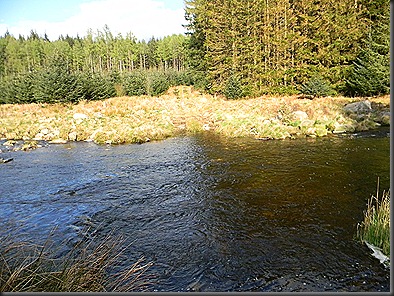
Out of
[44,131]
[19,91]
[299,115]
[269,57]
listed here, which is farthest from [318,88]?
[19,91]

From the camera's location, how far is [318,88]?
73.5 ft

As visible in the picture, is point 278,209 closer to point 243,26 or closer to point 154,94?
point 243,26

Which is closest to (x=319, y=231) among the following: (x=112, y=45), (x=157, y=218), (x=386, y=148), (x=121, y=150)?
(x=157, y=218)

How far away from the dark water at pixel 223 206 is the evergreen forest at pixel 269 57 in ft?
37.1

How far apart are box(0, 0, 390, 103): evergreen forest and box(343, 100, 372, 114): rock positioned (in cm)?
Answer: 297

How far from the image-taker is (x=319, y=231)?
5488 mm

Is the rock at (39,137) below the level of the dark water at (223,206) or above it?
above

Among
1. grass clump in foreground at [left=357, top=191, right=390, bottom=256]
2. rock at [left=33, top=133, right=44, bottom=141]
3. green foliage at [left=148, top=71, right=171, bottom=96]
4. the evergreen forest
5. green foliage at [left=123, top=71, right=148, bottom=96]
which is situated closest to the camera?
grass clump in foreground at [left=357, top=191, right=390, bottom=256]

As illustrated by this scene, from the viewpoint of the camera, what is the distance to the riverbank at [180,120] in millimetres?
15477

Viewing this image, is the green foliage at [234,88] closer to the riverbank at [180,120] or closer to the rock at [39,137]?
the riverbank at [180,120]

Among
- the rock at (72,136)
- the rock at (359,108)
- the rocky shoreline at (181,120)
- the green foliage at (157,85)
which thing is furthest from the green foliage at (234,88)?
the rock at (72,136)

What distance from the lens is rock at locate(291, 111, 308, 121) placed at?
16645 millimetres

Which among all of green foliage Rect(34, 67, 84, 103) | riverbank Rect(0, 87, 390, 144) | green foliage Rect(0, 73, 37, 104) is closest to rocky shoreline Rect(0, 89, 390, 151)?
riverbank Rect(0, 87, 390, 144)

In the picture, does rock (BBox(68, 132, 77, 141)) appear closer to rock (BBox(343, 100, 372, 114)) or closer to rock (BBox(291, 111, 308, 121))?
rock (BBox(291, 111, 308, 121))
